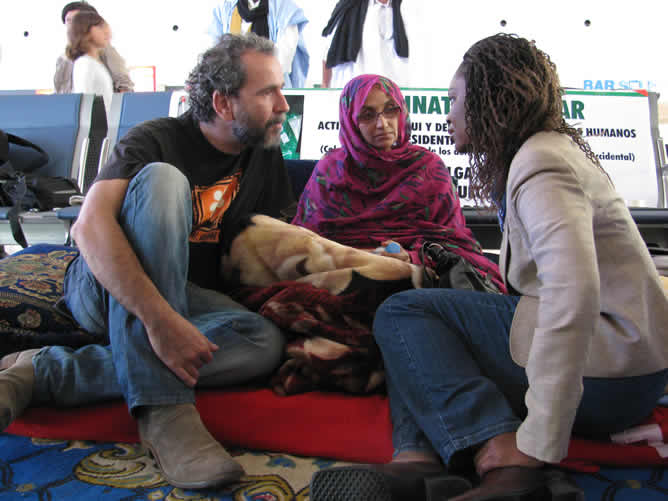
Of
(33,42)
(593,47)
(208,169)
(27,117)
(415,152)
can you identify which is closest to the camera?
(208,169)

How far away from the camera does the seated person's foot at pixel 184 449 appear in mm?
817

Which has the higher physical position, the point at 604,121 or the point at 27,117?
the point at 27,117

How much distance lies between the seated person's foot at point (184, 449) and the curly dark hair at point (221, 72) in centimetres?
85

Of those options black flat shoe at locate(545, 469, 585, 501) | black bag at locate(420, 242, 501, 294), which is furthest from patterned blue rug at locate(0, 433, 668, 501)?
black bag at locate(420, 242, 501, 294)

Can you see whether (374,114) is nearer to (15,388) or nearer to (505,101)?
(505,101)

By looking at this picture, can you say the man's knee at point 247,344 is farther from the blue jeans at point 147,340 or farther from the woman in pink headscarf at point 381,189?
the woman in pink headscarf at point 381,189

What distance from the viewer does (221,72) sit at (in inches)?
55.1

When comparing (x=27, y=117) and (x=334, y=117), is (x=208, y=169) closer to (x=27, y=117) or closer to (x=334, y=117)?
(x=334, y=117)

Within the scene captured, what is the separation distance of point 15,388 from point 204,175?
2.20 feet

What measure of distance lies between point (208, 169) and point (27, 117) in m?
2.61

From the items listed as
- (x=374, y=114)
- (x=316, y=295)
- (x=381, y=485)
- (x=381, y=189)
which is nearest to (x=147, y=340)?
(x=316, y=295)

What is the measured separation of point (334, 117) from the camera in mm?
2895

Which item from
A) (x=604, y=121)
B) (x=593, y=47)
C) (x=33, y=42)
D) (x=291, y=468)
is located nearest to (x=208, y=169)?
(x=291, y=468)

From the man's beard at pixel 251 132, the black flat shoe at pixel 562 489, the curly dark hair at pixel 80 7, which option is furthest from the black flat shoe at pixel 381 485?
the curly dark hair at pixel 80 7
